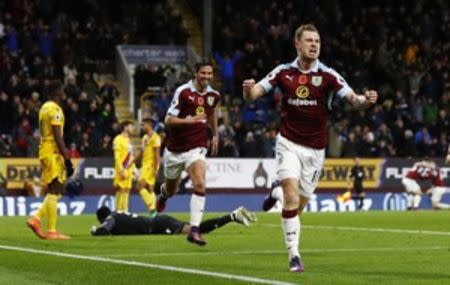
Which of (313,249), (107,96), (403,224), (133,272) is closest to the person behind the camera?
(133,272)

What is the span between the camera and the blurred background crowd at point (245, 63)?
36125mm

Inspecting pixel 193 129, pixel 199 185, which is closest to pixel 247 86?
pixel 199 185

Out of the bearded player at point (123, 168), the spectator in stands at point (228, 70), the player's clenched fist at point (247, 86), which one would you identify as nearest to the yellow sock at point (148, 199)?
the bearded player at point (123, 168)

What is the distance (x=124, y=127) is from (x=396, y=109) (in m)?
16.2

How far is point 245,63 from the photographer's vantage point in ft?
135

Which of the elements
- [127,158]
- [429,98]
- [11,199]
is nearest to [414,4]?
[429,98]

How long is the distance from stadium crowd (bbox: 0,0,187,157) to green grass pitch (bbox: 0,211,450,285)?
13.9 meters

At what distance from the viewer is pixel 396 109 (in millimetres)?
41406

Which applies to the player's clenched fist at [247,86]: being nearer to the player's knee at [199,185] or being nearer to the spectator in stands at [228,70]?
the player's knee at [199,185]

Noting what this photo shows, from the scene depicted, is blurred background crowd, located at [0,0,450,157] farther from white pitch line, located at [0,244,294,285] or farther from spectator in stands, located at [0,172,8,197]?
white pitch line, located at [0,244,294,285]

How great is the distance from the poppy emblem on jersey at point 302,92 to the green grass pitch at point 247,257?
1.80m

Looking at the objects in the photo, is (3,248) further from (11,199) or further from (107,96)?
(107,96)

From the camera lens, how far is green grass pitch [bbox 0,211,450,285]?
11570 mm

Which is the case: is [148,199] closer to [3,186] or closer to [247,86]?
[3,186]
